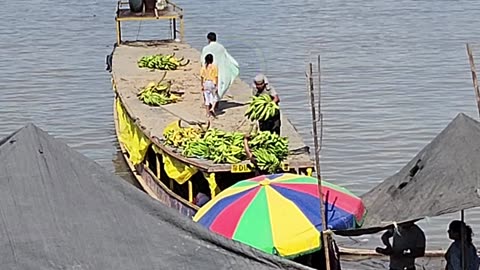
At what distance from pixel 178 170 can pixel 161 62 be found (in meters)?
5.39

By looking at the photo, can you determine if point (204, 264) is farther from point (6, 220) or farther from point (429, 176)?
point (429, 176)

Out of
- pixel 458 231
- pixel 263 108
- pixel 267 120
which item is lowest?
pixel 458 231

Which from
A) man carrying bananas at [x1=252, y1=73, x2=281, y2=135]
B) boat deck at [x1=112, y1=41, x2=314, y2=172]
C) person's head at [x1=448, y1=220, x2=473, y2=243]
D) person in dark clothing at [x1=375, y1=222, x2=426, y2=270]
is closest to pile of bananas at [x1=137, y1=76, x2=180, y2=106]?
boat deck at [x1=112, y1=41, x2=314, y2=172]

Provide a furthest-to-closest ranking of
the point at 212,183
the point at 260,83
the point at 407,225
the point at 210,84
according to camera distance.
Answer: the point at 210,84 < the point at 260,83 < the point at 212,183 < the point at 407,225

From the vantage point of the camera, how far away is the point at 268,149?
9.45 meters

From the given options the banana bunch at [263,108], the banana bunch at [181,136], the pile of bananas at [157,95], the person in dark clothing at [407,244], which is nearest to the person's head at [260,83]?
the banana bunch at [263,108]

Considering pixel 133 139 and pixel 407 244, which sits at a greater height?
pixel 407 244

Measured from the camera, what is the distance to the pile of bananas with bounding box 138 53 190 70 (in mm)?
15203

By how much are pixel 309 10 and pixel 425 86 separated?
36.3ft

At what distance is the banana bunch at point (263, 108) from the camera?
32.3 feet

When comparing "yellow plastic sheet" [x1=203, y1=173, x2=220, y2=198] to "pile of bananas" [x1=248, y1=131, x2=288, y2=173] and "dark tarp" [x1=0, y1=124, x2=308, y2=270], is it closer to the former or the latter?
"pile of bananas" [x1=248, y1=131, x2=288, y2=173]

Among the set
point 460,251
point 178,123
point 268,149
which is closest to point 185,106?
point 178,123

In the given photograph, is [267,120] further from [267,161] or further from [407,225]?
[407,225]

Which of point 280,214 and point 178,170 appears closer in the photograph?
point 280,214
